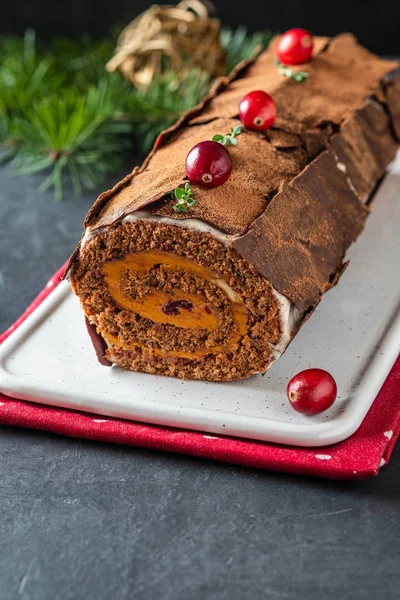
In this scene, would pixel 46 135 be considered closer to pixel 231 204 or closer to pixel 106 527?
pixel 231 204

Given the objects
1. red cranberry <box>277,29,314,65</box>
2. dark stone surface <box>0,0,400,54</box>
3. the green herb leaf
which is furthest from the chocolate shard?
dark stone surface <box>0,0,400,54</box>

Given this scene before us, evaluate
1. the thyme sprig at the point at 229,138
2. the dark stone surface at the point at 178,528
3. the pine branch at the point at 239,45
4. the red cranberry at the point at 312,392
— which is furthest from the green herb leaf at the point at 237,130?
the pine branch at the point at 239,45

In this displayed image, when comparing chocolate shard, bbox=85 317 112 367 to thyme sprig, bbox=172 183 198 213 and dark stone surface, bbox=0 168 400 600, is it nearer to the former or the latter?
dark stone surface, bbox=0 168 400 600

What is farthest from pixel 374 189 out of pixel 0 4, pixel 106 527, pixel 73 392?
pixel 0 4

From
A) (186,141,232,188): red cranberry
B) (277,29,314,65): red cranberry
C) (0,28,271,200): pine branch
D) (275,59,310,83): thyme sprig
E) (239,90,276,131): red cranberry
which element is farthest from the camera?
(0,28,271,200): pine branch

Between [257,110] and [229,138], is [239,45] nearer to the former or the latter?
[257,110]
